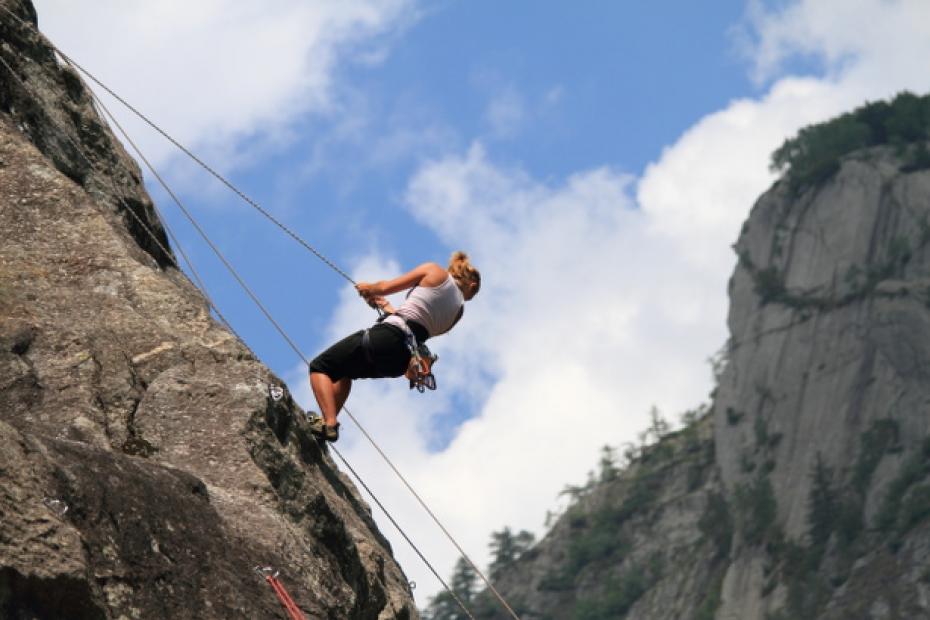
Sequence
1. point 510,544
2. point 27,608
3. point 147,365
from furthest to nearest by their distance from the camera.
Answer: point 510,544
point 147,365
point 27,608

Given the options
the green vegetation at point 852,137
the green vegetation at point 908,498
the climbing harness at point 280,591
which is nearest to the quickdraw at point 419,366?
the climbing harness at point 280,591

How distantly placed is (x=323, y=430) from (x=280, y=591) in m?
2.64

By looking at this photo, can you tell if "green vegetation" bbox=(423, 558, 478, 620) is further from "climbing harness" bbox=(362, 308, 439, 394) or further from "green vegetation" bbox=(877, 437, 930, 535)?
"climbing harness" bbox=(362, 308, 439, 394)

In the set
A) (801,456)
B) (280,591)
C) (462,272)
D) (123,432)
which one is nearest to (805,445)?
(801,456)

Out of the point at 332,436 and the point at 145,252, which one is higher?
the point at 145,252

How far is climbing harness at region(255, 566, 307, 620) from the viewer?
721cm

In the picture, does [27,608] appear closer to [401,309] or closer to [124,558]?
[124,558]

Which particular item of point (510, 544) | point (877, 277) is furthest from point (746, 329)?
point (510, 544)

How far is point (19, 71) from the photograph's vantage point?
425 inches

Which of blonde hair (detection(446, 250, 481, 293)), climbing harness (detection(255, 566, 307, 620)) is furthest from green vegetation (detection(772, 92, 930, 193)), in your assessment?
climbing harness (detection(255, 566, 307, 620))

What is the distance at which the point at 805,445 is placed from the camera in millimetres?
74312

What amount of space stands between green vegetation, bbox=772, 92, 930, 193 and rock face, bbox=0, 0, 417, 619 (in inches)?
2951

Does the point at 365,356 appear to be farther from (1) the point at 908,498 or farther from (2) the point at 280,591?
(1) the point at 908,498

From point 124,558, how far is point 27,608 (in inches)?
22.0
